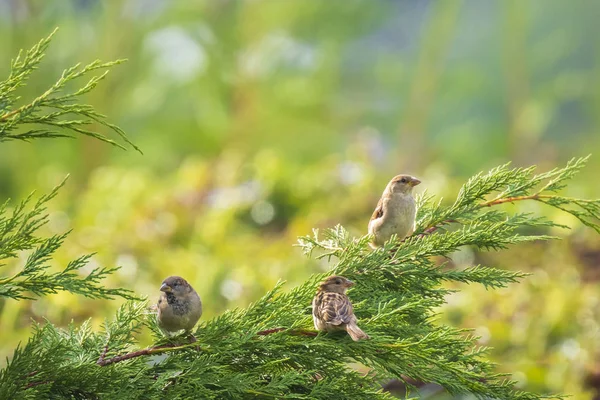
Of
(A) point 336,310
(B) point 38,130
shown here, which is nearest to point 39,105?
(B) point 38,130

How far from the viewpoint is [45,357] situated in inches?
40.7

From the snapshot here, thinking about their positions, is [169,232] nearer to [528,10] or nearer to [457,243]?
[457,243]

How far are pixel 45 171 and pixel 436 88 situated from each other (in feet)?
13.7

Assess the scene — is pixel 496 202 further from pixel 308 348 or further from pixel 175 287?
pixel 175 287

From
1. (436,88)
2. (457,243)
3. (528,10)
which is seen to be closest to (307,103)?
(436,88)

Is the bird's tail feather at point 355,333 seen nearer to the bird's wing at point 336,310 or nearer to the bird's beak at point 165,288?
the bird's wing at point 336,310

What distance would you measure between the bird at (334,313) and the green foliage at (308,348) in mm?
20

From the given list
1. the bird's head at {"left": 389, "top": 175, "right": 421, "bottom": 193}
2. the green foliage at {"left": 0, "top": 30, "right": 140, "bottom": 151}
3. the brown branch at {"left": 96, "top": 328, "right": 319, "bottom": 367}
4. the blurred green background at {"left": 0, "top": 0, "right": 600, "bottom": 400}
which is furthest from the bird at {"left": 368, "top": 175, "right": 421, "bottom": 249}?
the blurred green background at {"left": 0, "top": 0, "right": 600, "bottom": 400}

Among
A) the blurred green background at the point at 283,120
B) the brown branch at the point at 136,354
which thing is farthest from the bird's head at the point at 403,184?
the blurred green background at the point at 283,120

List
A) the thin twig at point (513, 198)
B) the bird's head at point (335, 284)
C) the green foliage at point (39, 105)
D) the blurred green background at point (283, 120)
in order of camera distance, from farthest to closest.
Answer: the blurred green background at point (283, 120)
the thin twig at point (513, 198)
the bird's head at point (335, 284)
the green foliage at point (39, 105)

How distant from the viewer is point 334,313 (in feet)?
3.50

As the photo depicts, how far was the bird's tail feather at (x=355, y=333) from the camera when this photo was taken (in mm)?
1041

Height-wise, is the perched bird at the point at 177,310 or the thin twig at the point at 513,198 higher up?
the thin twig at the point at 513,198

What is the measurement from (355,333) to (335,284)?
13cm
